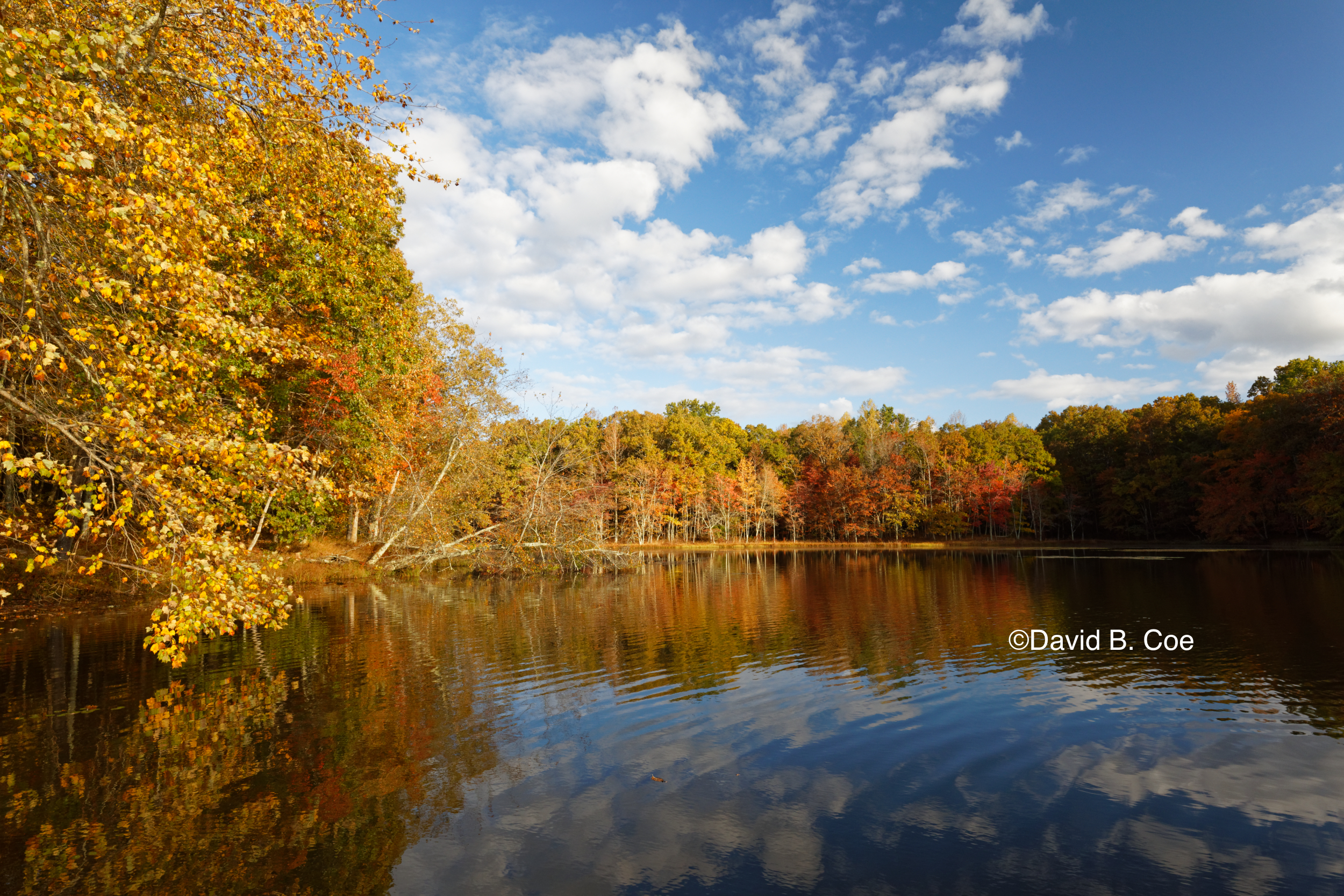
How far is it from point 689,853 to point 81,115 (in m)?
9.91

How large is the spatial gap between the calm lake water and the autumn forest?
2.19m

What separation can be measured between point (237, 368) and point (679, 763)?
14.9 meters

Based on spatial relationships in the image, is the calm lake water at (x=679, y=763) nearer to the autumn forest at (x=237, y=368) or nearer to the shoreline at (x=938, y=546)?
the autumn forest at (x=237, y=368)

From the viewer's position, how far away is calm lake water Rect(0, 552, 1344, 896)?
6602 mm

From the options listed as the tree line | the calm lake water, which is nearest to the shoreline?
the tree line

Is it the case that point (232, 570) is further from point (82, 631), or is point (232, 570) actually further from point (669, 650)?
point (82, 631)

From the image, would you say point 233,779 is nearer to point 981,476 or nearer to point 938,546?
point 938,546

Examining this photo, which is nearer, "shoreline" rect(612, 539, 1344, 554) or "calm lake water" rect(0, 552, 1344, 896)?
"calm lake water" rect(0, 552, 1344, 896)

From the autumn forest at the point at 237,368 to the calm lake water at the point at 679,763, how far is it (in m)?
2.19

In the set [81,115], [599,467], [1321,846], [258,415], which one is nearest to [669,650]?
[258,415]

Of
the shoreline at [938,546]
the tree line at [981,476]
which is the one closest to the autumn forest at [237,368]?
the tree line at [981,476]

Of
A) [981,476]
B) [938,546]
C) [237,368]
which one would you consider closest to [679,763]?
[237,368]

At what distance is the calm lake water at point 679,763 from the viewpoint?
6.60 metres

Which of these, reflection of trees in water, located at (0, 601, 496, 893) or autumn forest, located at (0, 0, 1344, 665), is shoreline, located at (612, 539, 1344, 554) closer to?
autumn forest, located at (0, 0, 1344, 665)
